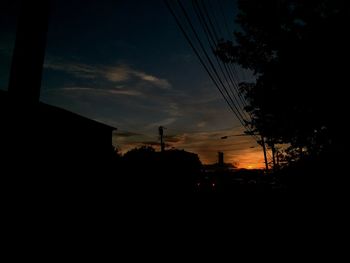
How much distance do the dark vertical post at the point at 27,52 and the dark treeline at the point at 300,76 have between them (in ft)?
36.6

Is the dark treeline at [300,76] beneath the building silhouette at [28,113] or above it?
above

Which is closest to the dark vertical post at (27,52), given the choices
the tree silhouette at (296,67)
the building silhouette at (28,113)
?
the building silhouette at (28,113)

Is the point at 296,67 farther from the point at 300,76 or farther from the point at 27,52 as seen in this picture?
the point at 27,52

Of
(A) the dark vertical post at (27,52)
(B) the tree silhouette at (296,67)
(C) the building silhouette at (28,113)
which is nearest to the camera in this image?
(C) the building silhouette at (28,113)

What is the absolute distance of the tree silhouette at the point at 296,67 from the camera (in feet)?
34.1

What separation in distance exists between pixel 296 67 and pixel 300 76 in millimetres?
456

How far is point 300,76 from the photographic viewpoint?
11.2 m

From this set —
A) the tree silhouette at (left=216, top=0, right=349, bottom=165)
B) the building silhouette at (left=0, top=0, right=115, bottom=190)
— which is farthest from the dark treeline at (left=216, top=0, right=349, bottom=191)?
the building silhouette at (left=0, top=0, right=115, bottom=190)

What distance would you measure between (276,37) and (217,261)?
37.6ft

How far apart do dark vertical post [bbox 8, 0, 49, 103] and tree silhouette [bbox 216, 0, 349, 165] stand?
36.5ft

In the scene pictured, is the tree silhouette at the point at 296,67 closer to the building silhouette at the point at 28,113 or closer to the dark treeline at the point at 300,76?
the dark treeline at the point at 300,76

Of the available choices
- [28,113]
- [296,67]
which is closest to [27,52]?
[28,113]

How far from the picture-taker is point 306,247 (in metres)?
7.04

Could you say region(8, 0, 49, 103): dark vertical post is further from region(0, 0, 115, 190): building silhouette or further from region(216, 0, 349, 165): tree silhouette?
region(216, 0, 349, 165): tree silhouette
